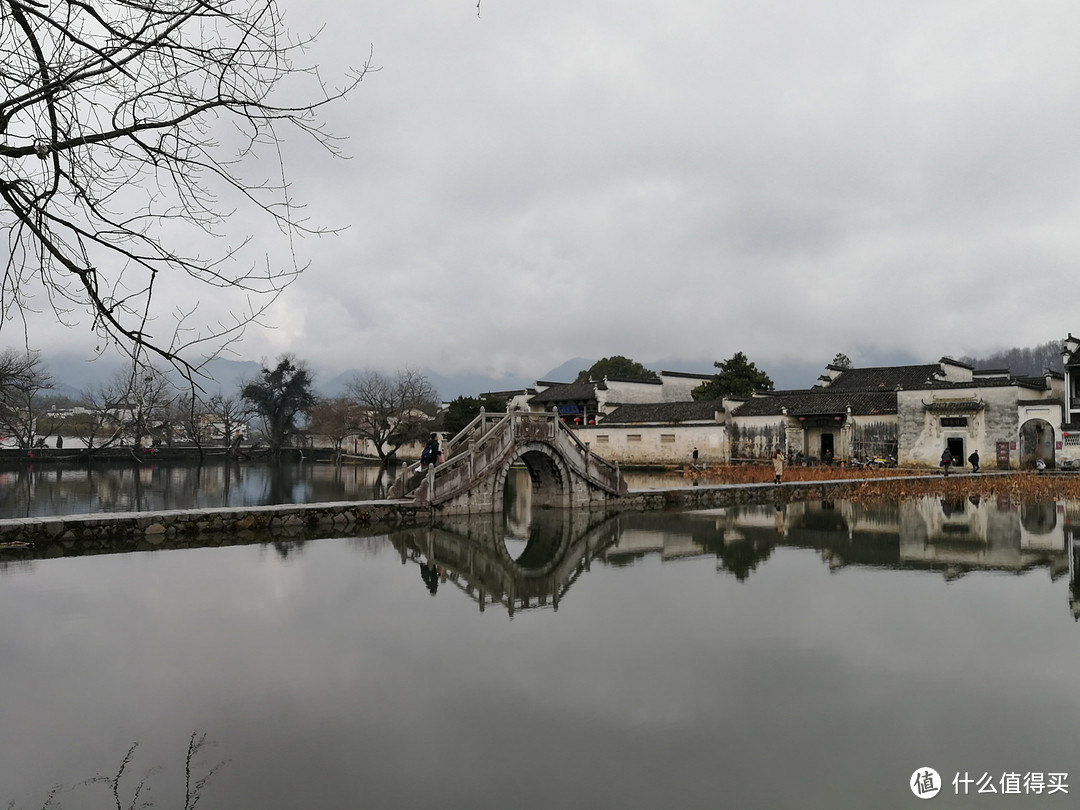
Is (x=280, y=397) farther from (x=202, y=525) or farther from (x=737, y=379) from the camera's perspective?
(x=202, y=525)

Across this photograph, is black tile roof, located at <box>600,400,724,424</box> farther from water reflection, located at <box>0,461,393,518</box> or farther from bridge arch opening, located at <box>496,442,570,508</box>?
bridge arch opening, located at <box>496,442,570,508</box>

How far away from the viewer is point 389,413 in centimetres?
5203

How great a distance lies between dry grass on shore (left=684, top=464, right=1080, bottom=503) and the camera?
24.1m

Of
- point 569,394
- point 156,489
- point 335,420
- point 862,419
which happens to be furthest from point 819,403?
point 335,420

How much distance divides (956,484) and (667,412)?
18.5 meters

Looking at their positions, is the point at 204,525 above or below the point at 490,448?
below

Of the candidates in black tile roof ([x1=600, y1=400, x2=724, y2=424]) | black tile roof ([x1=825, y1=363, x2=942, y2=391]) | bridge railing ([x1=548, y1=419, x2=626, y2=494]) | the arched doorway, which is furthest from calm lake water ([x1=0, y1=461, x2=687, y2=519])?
the arched doorway

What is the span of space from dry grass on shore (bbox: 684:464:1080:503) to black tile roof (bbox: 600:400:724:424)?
1022 centimetres

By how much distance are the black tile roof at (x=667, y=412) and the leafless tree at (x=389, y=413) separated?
50.0 ft

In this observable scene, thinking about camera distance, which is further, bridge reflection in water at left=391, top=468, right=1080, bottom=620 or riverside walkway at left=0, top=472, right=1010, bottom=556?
riverside walkway at left=0, top=472, right=1010, bottom=556

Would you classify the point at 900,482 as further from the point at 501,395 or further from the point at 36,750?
the point at 501,395

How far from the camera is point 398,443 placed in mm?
53531

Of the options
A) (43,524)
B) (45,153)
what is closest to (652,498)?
(43,524)

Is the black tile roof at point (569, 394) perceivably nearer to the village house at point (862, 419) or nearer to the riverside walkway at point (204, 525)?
the village house at point (862, 419)
